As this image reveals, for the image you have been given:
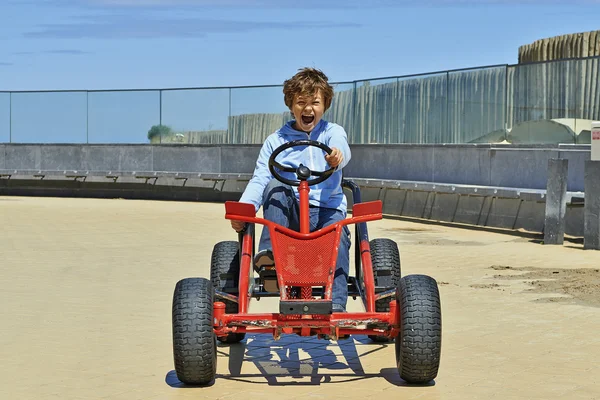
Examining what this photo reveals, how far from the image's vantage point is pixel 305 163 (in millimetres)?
6566

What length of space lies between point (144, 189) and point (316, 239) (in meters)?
20.3

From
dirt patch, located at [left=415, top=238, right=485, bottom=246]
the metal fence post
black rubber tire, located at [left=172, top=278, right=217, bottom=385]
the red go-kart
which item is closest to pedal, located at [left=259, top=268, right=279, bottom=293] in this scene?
the red go-kart

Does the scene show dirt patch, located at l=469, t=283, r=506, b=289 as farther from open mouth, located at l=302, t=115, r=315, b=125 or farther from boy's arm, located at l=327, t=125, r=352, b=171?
open mouth, located at l=302, t=115, r=315, b=125

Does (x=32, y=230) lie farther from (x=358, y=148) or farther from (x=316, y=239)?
(x=316, y=239)

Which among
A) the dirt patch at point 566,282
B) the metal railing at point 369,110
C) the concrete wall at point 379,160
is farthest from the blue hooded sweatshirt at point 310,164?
the metal railing at point 369,110

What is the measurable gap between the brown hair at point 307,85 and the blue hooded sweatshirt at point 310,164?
203 mm

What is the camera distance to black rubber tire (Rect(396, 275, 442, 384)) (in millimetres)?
5703

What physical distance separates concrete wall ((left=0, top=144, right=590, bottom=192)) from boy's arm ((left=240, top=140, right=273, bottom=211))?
10.6 meters

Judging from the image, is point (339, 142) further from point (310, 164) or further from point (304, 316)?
point (304, 316)

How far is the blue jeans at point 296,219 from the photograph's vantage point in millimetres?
6180

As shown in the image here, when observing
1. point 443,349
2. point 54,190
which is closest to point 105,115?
point 54,190

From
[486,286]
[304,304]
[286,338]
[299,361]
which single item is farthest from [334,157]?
[486,286]

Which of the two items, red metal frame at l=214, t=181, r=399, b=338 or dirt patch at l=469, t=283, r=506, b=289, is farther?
dirt patch at l=469, t=283, r=506, b=289

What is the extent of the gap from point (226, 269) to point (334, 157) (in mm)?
1209
